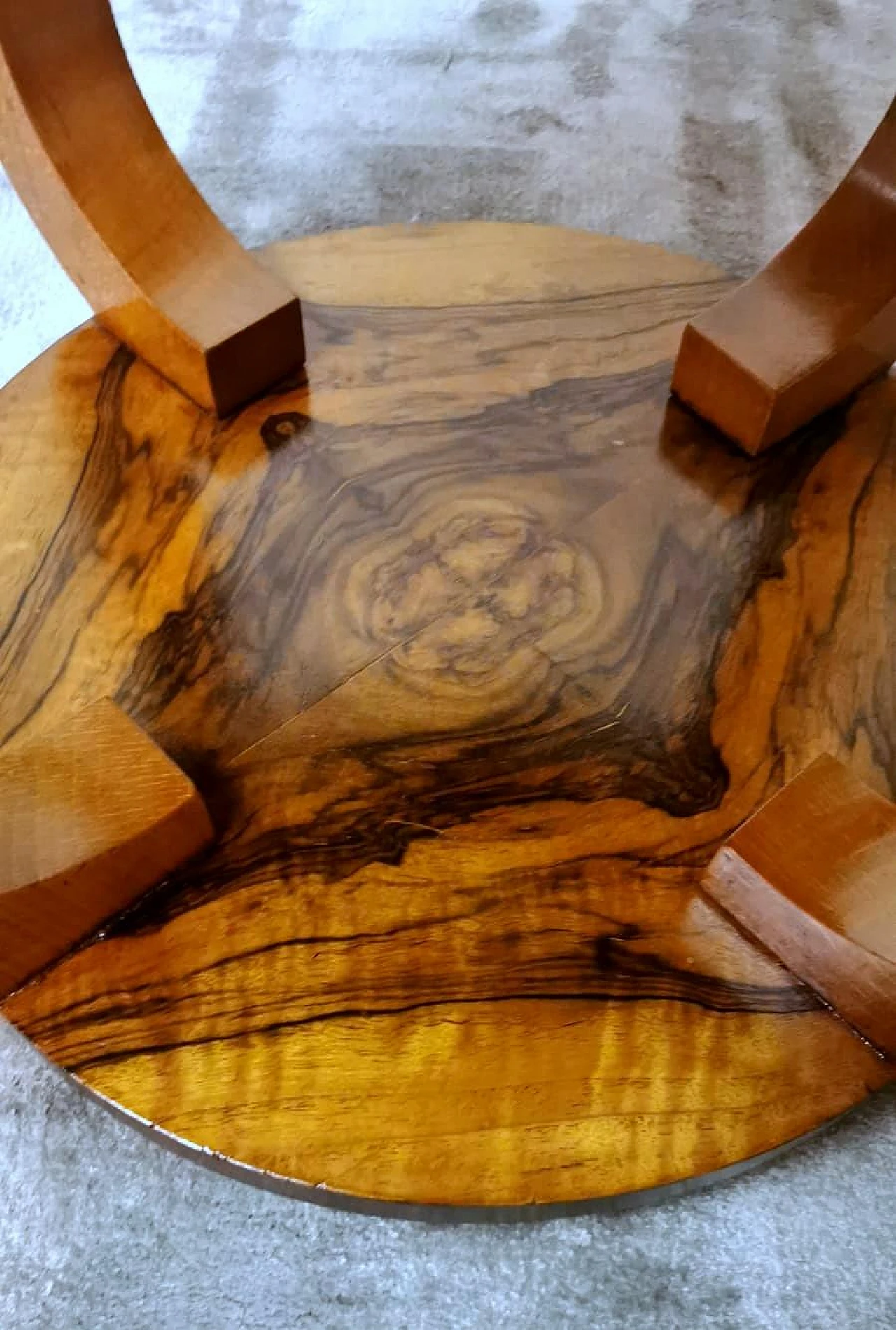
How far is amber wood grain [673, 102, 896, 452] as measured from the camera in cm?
73

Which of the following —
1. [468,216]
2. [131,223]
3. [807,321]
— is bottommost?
[468,216]

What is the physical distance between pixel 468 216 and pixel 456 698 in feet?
2.56

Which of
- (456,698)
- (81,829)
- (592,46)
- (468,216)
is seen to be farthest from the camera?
(592,46)

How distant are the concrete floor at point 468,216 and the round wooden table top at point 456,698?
0.82 feet

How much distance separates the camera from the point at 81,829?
0.56 m

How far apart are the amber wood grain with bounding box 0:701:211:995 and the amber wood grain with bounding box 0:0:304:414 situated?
267 millimetres

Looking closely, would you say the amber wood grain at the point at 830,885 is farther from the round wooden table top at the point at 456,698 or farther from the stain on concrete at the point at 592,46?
the stain on concrete at the point at 592,46

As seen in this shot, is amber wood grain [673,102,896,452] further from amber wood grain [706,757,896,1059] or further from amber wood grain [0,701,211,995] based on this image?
amber wood grain [0,701,211,995]

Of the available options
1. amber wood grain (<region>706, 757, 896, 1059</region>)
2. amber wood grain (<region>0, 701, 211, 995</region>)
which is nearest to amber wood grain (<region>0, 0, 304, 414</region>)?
amber wood grain (<region>0, 701, 211, 995</region>)

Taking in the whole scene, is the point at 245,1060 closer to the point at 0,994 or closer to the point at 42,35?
the point at 0,994

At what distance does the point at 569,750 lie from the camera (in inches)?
26.2

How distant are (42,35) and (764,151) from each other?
2.97ft

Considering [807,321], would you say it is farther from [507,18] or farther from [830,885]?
[507,18]

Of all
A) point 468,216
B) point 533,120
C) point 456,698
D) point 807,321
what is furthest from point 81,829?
point 533,120
